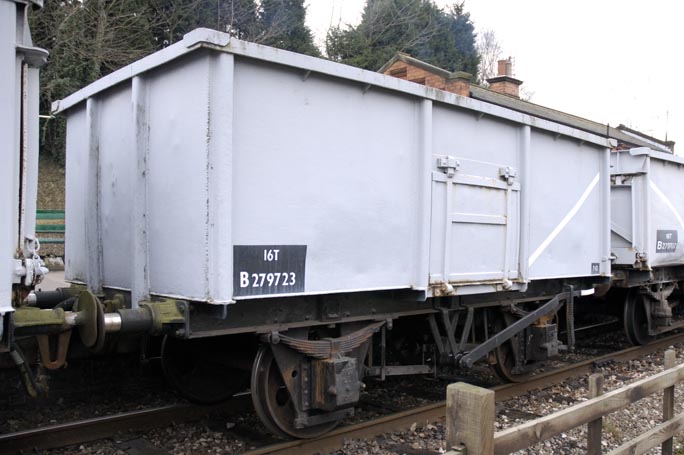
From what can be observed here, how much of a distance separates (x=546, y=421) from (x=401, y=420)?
2.58m

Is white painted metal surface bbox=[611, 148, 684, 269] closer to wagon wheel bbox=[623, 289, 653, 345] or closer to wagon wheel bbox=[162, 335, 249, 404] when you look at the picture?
wagon wheel bbox=[623, 289, 653, 345]

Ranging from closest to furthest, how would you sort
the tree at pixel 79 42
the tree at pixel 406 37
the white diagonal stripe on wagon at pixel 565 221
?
1. the white diagonal stripe on wagon at pixel 565 221
2. the tree at pixel 79 42
3. the tree at pixel 406 37

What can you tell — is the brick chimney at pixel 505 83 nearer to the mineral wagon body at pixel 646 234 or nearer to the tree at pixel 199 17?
the tree at pixel 199 17

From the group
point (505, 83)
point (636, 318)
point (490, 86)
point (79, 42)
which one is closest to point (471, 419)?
point (636, 318)

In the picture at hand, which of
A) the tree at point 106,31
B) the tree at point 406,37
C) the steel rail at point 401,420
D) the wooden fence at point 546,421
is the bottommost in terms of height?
the steel rail at point 401,420

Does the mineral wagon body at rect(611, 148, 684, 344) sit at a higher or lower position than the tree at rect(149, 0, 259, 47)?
lower

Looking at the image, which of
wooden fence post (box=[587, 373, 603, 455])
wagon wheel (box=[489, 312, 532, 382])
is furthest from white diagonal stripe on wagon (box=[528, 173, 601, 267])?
wooden fence post (box=[587, 373, 603, 455])

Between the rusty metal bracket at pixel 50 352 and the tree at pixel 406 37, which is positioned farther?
the tree at pixel 406 37

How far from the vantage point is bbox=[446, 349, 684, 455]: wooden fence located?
2668 millimetres

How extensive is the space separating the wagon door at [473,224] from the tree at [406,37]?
67.9 feet

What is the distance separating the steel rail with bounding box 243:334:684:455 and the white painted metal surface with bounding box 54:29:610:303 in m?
1.32

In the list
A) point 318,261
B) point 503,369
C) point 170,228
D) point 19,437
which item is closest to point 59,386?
point 19,437

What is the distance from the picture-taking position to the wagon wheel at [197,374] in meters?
5.75

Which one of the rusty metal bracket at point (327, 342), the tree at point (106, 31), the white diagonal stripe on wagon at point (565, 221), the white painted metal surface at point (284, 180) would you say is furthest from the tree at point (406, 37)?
the rusty metal bracket at point (327, 342)
